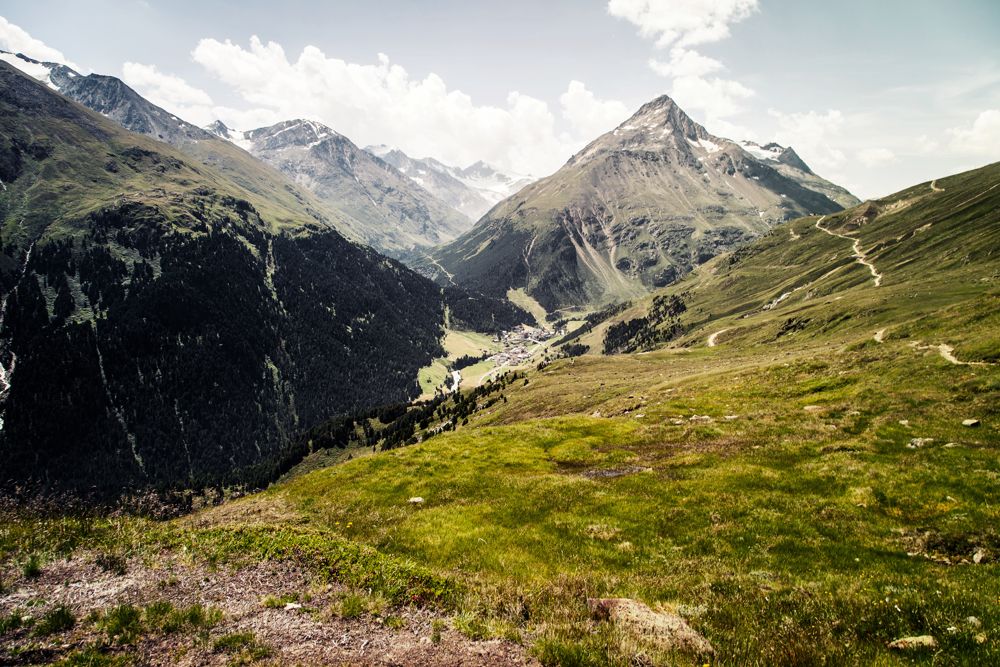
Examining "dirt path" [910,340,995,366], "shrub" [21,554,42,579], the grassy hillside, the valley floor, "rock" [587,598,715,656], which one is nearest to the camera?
"rock" [587,598,715,656]

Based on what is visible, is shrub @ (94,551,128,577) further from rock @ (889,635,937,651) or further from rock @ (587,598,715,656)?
rock @ (889,635,937,651)

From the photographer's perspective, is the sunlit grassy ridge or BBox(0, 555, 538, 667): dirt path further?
the sunlit grassy ridge

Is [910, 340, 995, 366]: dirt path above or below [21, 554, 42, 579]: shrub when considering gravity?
below

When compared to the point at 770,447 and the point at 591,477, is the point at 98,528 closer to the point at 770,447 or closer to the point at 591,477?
the point at 591,477

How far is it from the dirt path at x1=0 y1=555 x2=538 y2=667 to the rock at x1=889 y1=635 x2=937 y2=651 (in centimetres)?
839

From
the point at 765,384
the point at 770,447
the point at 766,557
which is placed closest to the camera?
the point at 766,557

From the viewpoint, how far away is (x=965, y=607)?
1116cm

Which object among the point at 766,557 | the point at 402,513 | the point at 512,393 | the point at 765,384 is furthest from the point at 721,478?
the point at 512,393

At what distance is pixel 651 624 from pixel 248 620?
12.0 meters

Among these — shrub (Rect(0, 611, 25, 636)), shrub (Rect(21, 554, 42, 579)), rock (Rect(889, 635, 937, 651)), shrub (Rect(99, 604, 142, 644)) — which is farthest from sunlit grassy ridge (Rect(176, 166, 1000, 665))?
shrub (Rect(21, 554, 42, 579))

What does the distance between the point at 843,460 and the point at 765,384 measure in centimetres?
3504

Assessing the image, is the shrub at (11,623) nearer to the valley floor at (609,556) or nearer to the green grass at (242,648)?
the valley floor at (609,556)

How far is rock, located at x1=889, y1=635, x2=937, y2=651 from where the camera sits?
9.84 m

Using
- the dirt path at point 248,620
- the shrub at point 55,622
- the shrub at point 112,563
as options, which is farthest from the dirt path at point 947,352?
the shrub at point 112,563
